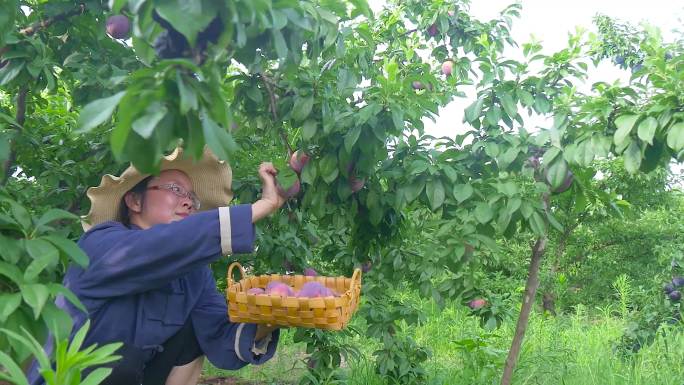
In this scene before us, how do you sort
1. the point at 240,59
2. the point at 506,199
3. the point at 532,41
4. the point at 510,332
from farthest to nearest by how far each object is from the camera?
the point at 510,332 → the point at 532,41 → the point at 506,199 → the point at 240,59

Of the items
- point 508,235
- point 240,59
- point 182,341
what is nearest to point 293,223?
point 182,341

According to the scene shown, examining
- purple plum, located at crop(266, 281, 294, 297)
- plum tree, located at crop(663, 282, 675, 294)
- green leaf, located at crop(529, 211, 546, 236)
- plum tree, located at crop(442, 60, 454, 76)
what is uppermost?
plum tree, located at crop(442, 60, 454, 76)

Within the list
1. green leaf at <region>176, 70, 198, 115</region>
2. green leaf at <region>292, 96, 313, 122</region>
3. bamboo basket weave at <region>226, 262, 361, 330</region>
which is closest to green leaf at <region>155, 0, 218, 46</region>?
green leaf at <region>176, 70, 198, 115</region>

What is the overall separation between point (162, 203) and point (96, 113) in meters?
1.18

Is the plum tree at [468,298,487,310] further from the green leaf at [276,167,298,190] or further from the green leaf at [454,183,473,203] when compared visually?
the green leaf at [276,167,298,190]

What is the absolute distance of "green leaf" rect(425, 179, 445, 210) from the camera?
2.13m

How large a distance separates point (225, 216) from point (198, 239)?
9 cm

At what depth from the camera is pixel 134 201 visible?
7.15 ft

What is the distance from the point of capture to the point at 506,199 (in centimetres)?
202

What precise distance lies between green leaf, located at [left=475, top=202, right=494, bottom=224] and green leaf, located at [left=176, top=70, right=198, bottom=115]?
1170 millimetres

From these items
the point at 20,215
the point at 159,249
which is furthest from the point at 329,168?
the point at 20,215

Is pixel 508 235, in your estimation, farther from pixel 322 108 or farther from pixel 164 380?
pixel 164 380

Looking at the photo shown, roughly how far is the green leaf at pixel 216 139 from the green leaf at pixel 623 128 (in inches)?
44.5

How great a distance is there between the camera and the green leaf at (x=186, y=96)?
96cm
